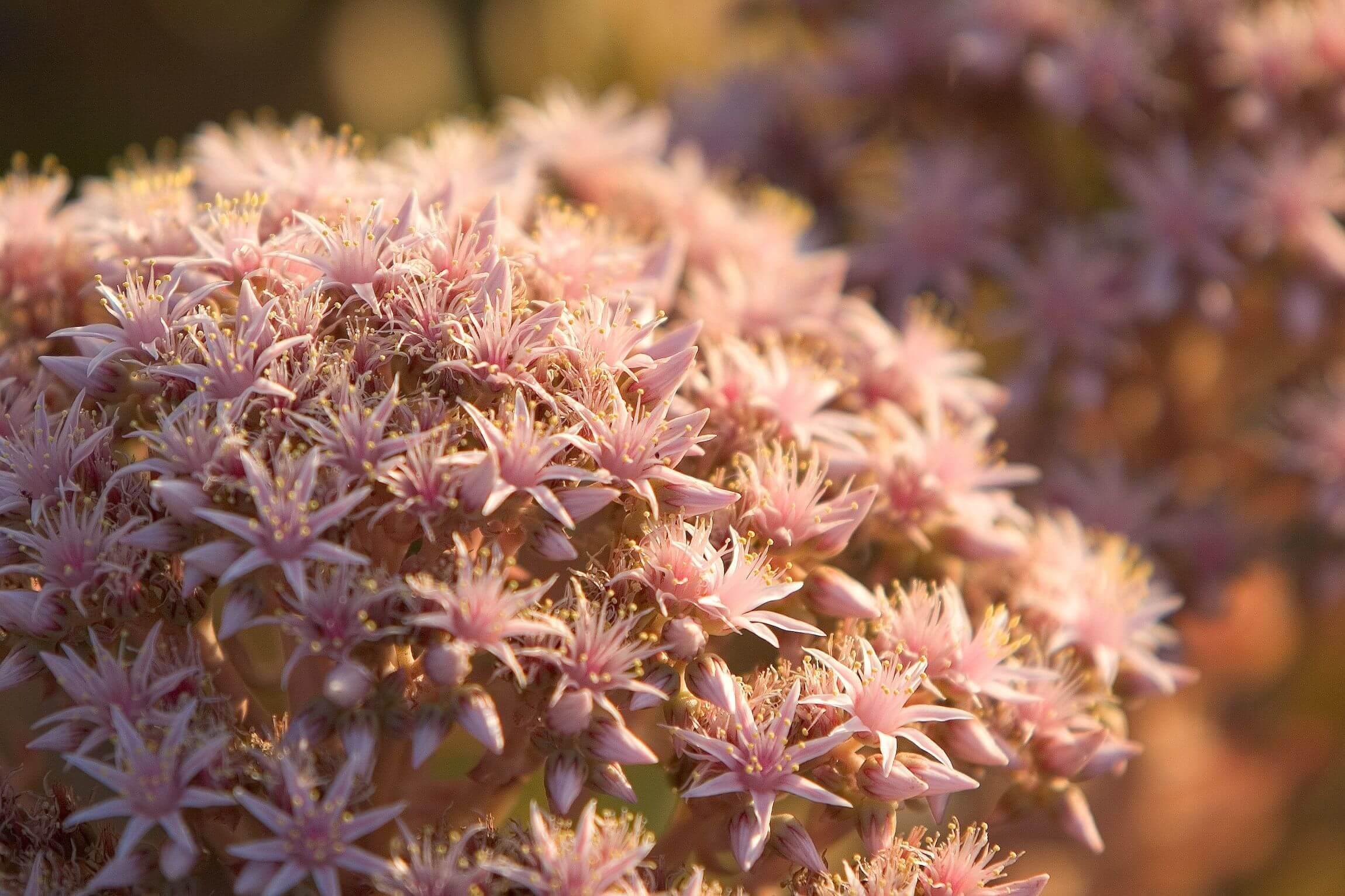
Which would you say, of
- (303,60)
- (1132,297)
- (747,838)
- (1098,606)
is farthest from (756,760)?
(303,60)

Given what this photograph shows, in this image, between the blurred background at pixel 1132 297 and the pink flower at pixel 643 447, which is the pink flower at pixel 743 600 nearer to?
the pink flower at pixel 643 447

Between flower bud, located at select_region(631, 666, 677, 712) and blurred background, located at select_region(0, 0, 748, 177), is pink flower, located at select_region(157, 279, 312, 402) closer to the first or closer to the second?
flower bud, located at select_region(631, 666, 677, 712)

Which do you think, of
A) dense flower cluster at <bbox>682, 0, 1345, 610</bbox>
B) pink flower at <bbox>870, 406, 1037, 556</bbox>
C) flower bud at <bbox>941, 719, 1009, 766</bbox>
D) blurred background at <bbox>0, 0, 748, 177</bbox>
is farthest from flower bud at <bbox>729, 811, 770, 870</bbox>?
blurred background at <bbox>0, 0, 748, 177</bbox>

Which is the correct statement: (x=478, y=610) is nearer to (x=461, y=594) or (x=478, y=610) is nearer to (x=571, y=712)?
(x=461, y=594)

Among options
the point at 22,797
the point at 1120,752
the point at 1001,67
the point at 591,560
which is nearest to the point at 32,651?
the point at 22,797

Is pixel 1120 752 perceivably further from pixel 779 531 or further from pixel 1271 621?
pixel 1271 621

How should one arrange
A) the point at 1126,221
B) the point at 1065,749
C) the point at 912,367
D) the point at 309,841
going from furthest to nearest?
1. the point at 1126,221
2. the point at 912,367
3. the point at 1065,749
4. the point at 309,841

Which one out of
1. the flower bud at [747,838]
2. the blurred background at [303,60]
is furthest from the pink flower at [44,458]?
the blurred background at [303,60]
